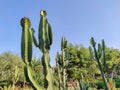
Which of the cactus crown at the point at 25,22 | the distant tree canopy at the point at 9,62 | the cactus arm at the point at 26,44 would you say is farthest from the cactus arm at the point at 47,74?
the distant tree canopy at the point at 9,62

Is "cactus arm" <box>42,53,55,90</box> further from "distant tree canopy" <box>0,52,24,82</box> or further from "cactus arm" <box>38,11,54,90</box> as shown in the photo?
"distant tree canopy" <box>0,52,24,82</box>

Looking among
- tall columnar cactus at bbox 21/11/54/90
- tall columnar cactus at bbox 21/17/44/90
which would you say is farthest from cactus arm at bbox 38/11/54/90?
tall columnar cactus at bbox 21/17/44/90

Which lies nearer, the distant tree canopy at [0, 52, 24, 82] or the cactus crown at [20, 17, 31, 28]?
the cactus crown at [20, 17, 31, 28]

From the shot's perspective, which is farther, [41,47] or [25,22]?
[41,47]

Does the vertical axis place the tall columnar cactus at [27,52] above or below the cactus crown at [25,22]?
below

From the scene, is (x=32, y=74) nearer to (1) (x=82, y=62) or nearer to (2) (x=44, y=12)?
(2) (x=44, y=12)

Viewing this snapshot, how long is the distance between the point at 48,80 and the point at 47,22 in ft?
3.23

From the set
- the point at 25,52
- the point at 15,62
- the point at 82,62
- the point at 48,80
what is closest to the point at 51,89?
the point at 48,80

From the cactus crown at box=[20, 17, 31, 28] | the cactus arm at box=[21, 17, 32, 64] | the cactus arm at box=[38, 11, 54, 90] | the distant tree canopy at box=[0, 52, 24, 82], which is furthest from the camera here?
the distant tree canopy at box=[0, 52, 24, 82]

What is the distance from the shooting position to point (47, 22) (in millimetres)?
4562

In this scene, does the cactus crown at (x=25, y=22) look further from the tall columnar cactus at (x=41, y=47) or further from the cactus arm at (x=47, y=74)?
the cactus arm at (x=47, y=74)

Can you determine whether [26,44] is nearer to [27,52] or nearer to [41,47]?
[27,52]

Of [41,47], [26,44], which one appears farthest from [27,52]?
[41,47]

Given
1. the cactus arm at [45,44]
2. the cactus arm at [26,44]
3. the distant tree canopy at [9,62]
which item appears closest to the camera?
the cactus arm at [26,44]
